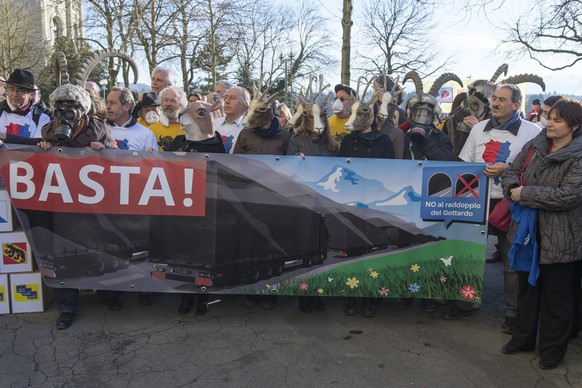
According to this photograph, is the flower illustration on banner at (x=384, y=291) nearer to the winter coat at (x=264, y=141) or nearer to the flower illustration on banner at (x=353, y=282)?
the flower illustration on banner at (x=353, y=282)

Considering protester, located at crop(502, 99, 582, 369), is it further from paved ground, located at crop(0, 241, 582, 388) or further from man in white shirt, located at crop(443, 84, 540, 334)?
man in white shirt, located at crop(443, 84, 540, 334)

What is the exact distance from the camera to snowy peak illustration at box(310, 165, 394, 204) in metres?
4.38

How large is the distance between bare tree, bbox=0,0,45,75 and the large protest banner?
971 inches

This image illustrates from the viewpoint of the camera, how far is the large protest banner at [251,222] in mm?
4340

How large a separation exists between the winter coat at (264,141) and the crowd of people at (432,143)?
1cm

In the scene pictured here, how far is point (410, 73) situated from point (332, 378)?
17.9 feet

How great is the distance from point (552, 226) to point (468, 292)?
3.55 feet

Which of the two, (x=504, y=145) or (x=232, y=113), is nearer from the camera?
(x=504, y=145)

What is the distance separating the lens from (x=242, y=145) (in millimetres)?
4938

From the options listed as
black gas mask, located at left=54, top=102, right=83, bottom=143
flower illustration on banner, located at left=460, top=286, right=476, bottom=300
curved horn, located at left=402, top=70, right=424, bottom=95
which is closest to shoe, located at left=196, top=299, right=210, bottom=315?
black gas mask, located at left=54, top=102, right=83, bottom=143

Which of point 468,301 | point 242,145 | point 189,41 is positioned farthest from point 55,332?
point 189,41

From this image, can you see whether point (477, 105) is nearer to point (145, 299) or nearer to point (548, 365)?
point (548, 365)

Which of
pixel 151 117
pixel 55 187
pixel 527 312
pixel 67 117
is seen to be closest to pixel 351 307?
pixel 527 312

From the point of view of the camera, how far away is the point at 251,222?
4.39 meters
